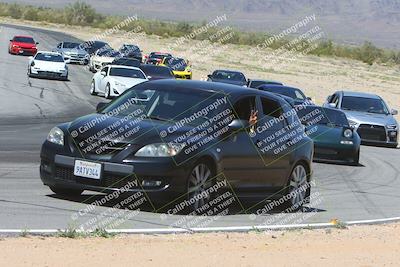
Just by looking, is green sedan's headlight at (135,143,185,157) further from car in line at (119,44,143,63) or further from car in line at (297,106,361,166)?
car in line at (119,44,143,63)

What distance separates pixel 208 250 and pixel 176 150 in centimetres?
221

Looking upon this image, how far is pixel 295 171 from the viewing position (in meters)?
12.5

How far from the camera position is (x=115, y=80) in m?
34.6

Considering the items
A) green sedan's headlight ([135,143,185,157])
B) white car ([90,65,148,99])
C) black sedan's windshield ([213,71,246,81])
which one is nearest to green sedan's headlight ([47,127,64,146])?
green sedan's headlight ([135,143,185,157])

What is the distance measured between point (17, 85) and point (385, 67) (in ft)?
210

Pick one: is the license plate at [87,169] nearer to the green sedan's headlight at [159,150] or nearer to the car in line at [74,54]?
the green sedan's headlight at [159,150]

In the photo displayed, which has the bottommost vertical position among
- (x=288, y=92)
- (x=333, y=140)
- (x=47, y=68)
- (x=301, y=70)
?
(x=301, y=70)

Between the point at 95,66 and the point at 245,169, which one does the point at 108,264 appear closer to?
the point at 245,169

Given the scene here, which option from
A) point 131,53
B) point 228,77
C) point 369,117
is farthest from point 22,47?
point 369,117

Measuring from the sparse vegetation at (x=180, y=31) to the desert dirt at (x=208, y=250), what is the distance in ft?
290

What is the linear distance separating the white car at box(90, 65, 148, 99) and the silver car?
900cm

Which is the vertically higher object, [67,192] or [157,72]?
[67,192]

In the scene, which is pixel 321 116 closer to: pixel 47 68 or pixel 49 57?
pixel 47 68

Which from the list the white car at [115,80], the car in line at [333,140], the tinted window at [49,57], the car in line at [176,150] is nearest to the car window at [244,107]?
the car in line at [176,150]
